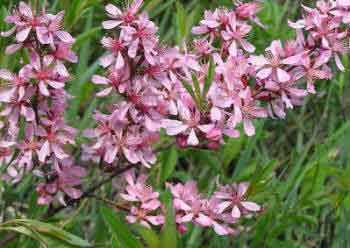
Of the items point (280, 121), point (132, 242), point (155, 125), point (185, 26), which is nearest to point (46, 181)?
point (155, 125)

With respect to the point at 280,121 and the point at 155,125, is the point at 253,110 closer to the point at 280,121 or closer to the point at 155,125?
the point at 155,125

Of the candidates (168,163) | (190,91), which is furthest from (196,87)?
(168,163)

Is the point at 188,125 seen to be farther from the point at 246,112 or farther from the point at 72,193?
the point at 72,193

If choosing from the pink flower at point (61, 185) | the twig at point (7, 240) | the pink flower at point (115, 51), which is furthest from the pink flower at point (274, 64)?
the twig at point (7, 240)

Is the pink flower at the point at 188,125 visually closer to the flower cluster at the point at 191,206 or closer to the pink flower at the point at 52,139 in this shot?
the flower cluster at the point at 191,206

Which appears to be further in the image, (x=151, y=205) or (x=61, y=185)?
(x=61, y=185)
